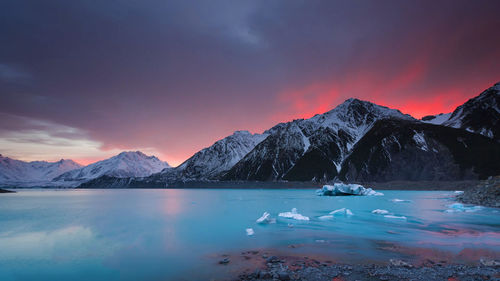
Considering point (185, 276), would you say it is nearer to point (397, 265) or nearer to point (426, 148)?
point (397, 265)

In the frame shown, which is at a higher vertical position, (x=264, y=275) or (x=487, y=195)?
(x=487, y=195)

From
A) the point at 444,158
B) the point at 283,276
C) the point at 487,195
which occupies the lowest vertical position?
the point at 283,276

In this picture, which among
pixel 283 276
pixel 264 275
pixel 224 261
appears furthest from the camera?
pixel 224 261

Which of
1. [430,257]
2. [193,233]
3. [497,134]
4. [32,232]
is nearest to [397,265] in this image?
[430,257]

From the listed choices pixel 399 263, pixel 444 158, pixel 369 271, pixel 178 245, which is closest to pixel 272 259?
pixel 369 271

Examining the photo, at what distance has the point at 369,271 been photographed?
12172 millimetres

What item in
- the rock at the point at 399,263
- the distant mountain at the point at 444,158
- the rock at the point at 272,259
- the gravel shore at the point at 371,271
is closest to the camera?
the gravel shore at the point at 371,271

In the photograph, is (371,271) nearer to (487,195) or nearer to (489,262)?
(489,262)

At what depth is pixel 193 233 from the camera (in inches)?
945

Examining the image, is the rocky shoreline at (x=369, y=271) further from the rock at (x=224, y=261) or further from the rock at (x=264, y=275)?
the rock at (x=224, y=261)

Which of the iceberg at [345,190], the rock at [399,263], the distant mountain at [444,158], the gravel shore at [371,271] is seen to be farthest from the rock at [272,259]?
the distant mountain at [444,158]

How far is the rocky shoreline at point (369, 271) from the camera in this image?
1133 cm

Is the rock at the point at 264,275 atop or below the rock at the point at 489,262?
atop

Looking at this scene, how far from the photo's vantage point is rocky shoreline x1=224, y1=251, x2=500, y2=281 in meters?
11.3
